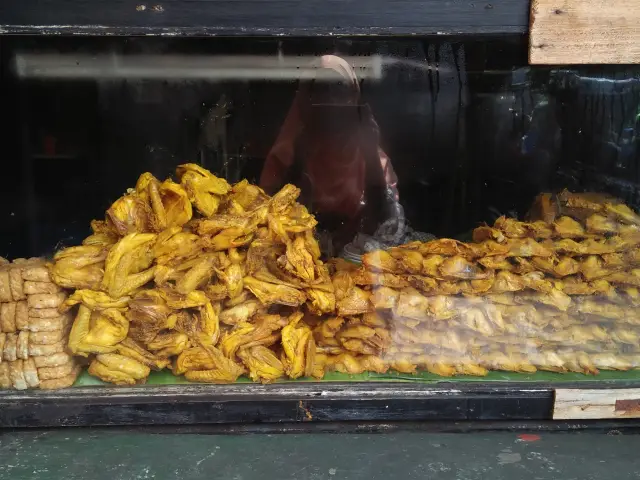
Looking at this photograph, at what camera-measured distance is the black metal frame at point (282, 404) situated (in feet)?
8.71

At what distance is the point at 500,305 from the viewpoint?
2.89 meters

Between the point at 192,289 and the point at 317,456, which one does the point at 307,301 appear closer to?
the point at 192,289

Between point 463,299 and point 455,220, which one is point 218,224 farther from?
point 455,220

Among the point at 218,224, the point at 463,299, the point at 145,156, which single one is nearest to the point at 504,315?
the point at 463,299

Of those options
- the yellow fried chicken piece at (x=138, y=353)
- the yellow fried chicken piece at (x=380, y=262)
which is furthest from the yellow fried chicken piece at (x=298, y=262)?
the yellow fried chicken piece at (x=138, y=353)

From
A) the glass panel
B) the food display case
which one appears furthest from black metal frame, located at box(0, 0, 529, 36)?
the glass panel

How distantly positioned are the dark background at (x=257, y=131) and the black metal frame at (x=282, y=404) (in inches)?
70.8

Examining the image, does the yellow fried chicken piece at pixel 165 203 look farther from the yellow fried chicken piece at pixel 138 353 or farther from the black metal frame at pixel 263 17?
the black metal frame at pixel 263 17

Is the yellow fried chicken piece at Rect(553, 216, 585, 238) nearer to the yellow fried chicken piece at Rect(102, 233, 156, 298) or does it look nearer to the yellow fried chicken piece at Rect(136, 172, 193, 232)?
the yellow fried chicken piece at Rect(136, 172, 193, 232)

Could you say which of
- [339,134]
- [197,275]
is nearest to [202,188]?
[197,275]

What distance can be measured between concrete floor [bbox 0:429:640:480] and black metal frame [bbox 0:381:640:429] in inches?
3.4

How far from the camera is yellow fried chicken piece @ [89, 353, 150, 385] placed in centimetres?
268

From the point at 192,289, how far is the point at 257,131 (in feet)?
6.89

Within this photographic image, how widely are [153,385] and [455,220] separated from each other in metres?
2.90
